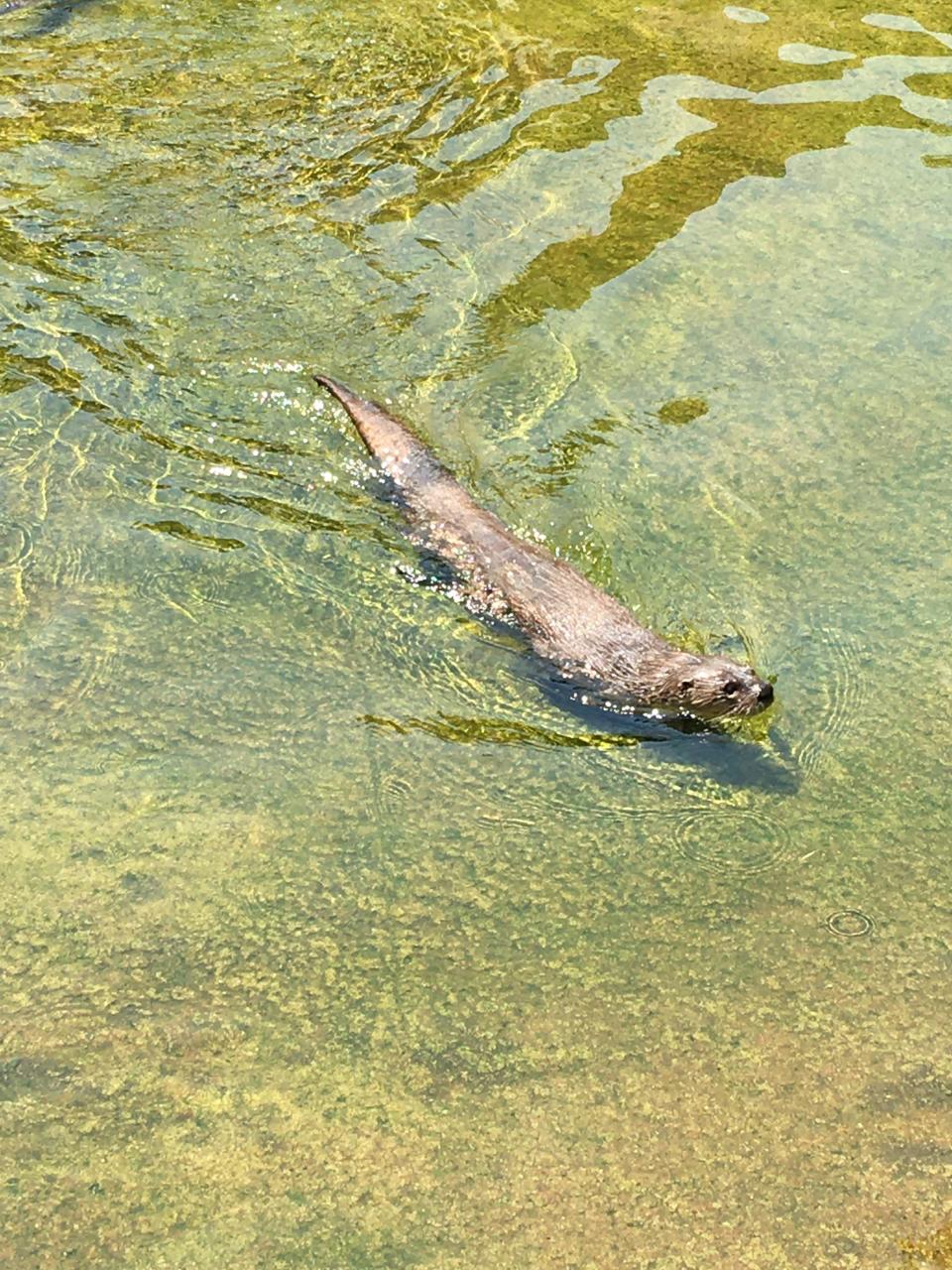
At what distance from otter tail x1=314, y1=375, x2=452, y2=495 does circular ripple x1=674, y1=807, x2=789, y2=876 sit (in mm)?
1463

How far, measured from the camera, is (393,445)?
14.7 feet

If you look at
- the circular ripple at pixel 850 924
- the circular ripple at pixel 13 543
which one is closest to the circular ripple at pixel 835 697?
the circular ripple at pixel 850 924

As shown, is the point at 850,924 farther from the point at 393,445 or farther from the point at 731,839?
the point at 393,445

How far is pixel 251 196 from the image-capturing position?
18.1 ft

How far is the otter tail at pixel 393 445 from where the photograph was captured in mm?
4387

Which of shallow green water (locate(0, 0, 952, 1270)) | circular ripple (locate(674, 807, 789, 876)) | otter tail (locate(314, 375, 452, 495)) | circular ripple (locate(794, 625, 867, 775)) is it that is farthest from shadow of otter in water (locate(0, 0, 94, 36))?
circular ripple (locate(674, 807, 789, 876))

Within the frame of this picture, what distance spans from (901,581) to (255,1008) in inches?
88.9

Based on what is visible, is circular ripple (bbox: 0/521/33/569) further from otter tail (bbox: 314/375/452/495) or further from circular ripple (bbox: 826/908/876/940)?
circular ripple (bbox: 826/908/876/940)

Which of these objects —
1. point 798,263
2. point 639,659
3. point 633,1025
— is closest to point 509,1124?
point 633,1025

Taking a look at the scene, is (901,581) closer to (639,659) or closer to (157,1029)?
(639,659)

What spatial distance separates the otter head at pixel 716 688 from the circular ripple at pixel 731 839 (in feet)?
1.01

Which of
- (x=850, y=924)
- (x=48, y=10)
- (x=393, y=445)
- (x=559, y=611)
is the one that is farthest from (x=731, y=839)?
(x=48, y=10)

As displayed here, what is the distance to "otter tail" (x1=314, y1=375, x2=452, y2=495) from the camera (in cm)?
439

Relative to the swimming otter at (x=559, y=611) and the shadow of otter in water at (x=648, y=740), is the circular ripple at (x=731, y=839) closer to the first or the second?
the shadow of otter in water at (x=648, y=740)
